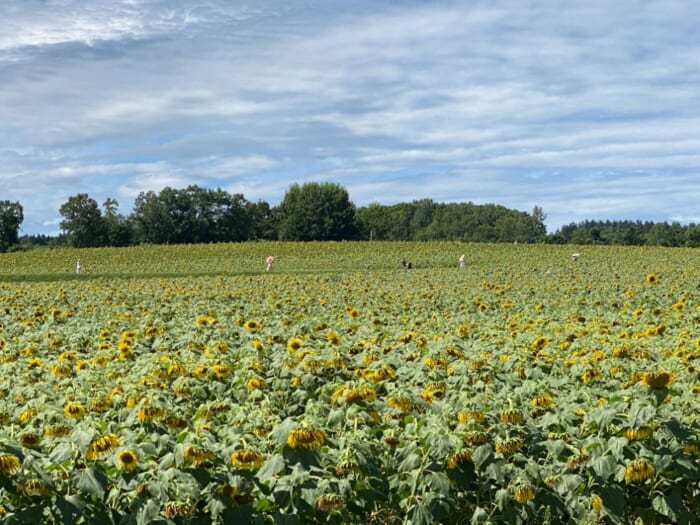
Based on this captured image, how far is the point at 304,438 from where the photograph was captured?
10.9ft

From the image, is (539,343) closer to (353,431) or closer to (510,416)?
(510,416)

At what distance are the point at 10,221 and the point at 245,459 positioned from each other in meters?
102

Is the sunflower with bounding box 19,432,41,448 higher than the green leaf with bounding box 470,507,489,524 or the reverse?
higher

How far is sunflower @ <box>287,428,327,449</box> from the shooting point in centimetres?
333

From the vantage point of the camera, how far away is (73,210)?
9294 centimetres

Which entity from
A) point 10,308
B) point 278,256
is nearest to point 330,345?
point 10,308

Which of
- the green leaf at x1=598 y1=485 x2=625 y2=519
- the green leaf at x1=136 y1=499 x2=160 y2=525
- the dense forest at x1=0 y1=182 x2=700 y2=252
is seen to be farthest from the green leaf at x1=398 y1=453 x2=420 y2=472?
the dense forest at x1=0 y1=182 x2=700 y2=252

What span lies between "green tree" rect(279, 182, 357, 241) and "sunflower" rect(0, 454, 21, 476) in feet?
297

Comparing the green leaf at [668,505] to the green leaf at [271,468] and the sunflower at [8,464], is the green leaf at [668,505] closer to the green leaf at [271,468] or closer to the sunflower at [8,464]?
the green leaf at [271,468]

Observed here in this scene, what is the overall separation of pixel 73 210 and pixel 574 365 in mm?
94806

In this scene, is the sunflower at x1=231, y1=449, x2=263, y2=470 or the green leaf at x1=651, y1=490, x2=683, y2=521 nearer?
the sunflower at x1=231, y1=449, x2=263, y2=470

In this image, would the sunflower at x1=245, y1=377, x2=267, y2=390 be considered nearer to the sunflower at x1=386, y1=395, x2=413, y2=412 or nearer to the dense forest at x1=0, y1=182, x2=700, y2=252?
the sunflower at x1=386, y1=395, x2=413, y2=412

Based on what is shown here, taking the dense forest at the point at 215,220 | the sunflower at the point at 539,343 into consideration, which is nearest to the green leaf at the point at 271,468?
the sunflower at the point at 539,343

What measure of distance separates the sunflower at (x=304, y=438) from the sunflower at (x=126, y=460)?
67cm
